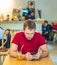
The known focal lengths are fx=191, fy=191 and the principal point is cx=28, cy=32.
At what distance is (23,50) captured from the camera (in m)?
2.66

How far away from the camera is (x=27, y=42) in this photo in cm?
267

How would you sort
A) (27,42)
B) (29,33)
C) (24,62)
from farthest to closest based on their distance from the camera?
(27,42), (29,33), (24,62)

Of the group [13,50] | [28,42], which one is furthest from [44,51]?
[13,50]

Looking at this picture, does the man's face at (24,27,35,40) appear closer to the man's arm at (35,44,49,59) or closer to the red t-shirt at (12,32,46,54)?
the red t-shirt at (12,32,46,54)

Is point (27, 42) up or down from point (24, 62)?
up

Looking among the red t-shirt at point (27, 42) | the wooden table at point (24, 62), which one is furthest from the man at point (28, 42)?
the wooden table at point (24, 62)

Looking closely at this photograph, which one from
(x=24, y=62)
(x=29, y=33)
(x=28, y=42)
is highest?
(x=29, y=33)

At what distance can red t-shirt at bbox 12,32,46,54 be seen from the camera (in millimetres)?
2660

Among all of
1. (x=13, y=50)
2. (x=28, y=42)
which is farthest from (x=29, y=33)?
(x=13, y=50)

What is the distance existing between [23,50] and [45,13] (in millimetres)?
5897

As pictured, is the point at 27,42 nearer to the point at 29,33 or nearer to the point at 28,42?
the point at 28,42

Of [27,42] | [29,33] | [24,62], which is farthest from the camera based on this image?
[27,42]

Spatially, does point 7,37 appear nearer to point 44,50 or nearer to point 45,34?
point 44,50

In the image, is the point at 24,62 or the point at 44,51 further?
the point at 44,51
